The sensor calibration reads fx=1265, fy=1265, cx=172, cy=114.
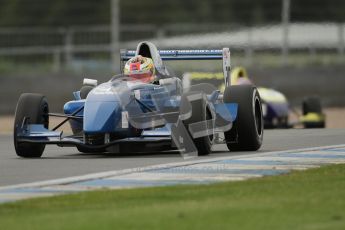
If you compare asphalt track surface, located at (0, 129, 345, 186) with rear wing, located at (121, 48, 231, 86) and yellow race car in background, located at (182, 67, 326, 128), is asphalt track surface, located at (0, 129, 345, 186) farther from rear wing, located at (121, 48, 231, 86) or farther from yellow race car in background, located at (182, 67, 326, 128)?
yellow race car in background, located at (182, 67, 326, 128)

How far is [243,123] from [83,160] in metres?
2.18

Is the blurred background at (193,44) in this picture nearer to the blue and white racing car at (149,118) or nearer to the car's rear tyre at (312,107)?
the car's rear tyre at (312,107)

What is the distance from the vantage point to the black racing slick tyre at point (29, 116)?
1520 centimetres

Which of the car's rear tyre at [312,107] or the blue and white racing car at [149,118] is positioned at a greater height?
the blue and white racing car at [149,118]

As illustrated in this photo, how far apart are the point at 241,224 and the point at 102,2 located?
3099 centimetres

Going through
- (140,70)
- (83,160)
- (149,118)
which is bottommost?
(83,160)

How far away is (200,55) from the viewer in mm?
17344

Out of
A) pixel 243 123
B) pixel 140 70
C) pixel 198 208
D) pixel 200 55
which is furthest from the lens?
pixel 200 55

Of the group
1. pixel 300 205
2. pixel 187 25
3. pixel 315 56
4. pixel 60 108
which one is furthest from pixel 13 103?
pixel 300 205

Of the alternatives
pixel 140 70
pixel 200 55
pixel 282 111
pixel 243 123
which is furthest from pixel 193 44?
pixel 243 123

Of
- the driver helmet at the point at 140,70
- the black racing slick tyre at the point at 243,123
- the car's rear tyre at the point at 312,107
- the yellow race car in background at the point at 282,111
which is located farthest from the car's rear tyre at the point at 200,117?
the car's rear tyre at the point at 312,107

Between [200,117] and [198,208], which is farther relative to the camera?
[200,117]

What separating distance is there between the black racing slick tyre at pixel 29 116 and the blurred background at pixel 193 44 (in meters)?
16.4

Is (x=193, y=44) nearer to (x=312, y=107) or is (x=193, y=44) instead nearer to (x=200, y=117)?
(x=312, y=107)
